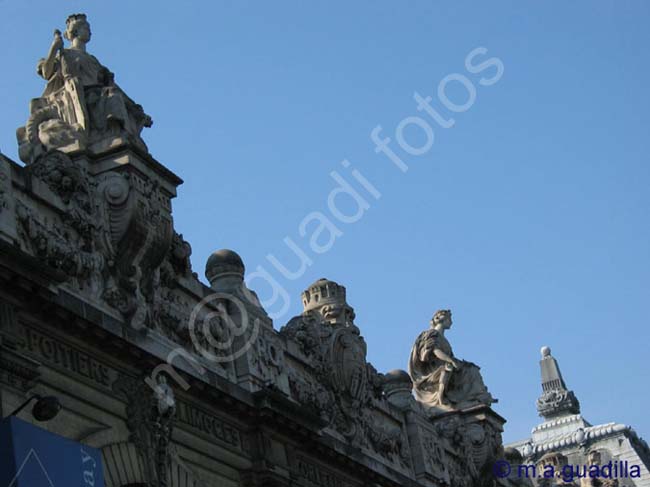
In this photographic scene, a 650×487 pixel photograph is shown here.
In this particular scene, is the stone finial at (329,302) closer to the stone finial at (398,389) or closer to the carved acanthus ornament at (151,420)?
the stone finial at (398,389)

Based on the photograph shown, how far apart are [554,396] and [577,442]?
1083 cm

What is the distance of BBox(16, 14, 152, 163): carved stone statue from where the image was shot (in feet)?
85.7

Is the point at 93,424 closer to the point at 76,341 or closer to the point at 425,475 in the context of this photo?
the point at 76,341

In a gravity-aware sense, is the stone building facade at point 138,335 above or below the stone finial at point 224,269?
below

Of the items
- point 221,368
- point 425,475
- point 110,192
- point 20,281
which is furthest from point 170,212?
point 425,475

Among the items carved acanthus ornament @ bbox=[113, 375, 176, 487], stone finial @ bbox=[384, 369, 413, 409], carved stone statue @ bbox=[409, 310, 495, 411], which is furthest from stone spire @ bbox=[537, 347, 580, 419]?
carved acanthus ornament @ bbox=[113, 375, 176, 487]

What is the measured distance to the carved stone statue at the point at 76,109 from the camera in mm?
26125

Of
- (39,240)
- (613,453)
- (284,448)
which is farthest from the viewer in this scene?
(613,453)

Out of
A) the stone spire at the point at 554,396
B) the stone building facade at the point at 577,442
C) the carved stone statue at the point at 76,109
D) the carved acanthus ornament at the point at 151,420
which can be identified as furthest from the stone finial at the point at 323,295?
the stone spire at the point at 554,396

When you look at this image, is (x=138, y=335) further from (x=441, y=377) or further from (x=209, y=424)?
(x=441, y=377)

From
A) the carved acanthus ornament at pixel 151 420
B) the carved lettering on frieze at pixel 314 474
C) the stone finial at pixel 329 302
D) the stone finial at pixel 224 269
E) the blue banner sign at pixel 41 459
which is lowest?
the blue banner sign at pixel 41 459

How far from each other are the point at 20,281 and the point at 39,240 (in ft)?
4.96

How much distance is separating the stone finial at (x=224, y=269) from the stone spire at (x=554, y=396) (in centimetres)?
5435

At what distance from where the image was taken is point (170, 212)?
26.5m
